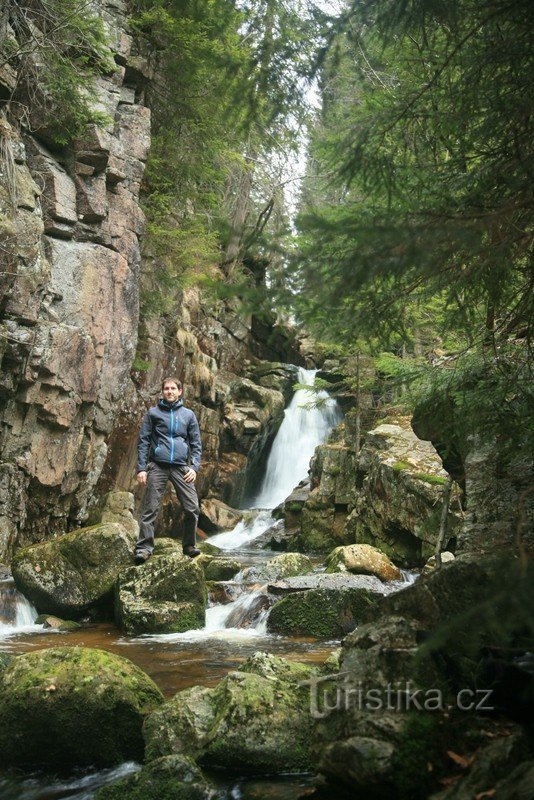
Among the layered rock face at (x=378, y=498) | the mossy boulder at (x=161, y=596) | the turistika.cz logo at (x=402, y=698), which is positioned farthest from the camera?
the layered rock face at (x=378, y=498)

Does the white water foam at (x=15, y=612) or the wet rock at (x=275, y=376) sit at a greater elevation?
the wet rock at (x=275, y=376)

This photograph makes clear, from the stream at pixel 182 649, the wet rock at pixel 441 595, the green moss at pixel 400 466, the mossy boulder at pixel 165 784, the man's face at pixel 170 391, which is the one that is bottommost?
the stream at pixel 182 649

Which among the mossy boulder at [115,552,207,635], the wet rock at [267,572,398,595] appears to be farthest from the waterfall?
the wet rock at [267,572,398,595]

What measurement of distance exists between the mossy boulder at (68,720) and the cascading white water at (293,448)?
62.0 ft

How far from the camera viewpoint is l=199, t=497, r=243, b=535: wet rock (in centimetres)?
1992

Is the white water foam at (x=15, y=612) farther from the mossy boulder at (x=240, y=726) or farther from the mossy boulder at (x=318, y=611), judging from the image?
the mossy boulder at (x=240, y=726)

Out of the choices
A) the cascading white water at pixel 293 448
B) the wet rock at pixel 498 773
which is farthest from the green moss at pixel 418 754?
the cascading white water at pixel 293 448

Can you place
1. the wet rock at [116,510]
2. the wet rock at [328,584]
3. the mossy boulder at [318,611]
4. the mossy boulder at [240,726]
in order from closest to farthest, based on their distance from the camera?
the mossy boulder at [240,726] → the mossy boulder at [318,611] → the wet rock at [328,584] → the wet rock at [116,510]

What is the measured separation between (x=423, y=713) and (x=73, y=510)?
37.1 feet

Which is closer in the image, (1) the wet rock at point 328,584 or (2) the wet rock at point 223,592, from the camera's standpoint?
(1) the wet rock at point 328,584

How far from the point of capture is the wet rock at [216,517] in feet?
65.4

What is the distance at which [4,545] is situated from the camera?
11.3 m

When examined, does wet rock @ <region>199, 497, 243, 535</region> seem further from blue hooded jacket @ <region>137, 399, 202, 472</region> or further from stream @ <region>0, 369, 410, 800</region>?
blue hooded jacket @ <region>137, 399, 202, 472</region>

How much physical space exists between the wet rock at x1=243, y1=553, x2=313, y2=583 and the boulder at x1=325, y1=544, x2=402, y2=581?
605 millimetres
